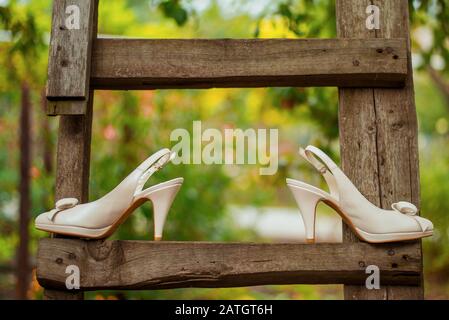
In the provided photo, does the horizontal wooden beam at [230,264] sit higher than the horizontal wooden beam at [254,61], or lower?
lower

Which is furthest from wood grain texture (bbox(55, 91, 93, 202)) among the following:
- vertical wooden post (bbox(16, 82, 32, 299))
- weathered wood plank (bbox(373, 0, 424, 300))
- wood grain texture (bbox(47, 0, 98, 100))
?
vertical wooden post (bbox(16, 82, 32, 299))

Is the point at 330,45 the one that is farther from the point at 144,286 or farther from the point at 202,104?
the point at 202,104

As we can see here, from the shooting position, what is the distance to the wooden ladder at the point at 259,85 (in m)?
1.98

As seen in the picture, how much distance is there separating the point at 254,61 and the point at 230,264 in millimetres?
759

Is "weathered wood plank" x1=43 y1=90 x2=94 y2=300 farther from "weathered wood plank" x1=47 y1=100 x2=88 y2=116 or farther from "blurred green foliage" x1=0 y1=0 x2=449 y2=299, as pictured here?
"blurred green foliage" x1=0 y1=0 x2=449 y2=299

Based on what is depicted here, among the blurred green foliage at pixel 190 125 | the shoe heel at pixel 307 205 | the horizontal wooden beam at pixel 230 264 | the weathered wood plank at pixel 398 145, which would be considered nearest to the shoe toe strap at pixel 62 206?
the horizontal wooden beam at pixel 230 264

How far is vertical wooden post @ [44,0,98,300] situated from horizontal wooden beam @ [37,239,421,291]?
0.47ft

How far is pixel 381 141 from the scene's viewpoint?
82.1 inches

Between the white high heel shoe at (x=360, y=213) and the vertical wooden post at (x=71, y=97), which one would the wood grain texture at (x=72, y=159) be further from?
the white high heel shoe at (x=360, y=213)

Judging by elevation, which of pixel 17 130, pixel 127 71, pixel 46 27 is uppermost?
pixel 46 27
